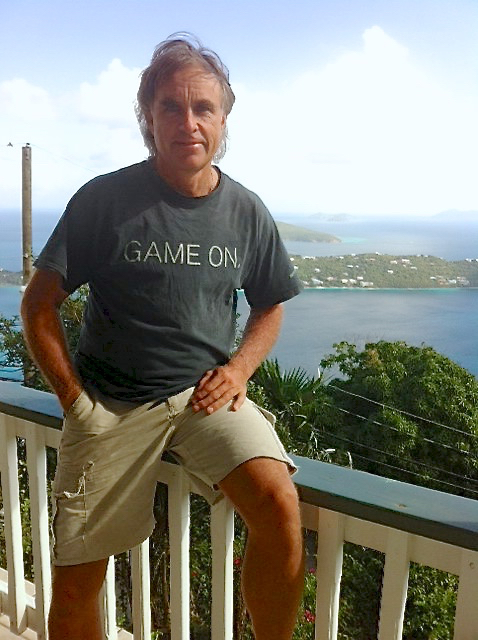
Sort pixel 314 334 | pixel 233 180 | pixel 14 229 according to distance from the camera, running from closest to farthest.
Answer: pixel 233 180
pixel 14 229
pixel 314 334

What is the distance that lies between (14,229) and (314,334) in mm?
13611

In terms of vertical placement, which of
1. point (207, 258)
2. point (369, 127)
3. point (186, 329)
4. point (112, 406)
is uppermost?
point (369, 127)

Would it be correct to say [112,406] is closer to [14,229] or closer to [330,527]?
[330,527]

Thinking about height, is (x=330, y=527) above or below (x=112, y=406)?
below

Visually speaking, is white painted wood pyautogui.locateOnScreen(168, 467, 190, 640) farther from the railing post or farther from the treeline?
the treeline

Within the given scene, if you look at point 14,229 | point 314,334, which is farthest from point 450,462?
point 314,334

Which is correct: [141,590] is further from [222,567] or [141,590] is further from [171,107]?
[171,107]

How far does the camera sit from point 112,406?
3.67 ft

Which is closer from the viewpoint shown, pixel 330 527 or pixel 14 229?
pixel 330 527

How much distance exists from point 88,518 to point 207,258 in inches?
19.3

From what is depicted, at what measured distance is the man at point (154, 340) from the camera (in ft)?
3.44

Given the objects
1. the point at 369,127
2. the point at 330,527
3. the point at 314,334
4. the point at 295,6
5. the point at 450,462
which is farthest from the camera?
the point at 369,127

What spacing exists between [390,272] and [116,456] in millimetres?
16289

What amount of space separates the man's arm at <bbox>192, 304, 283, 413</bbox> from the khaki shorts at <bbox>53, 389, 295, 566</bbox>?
0.02 metres
